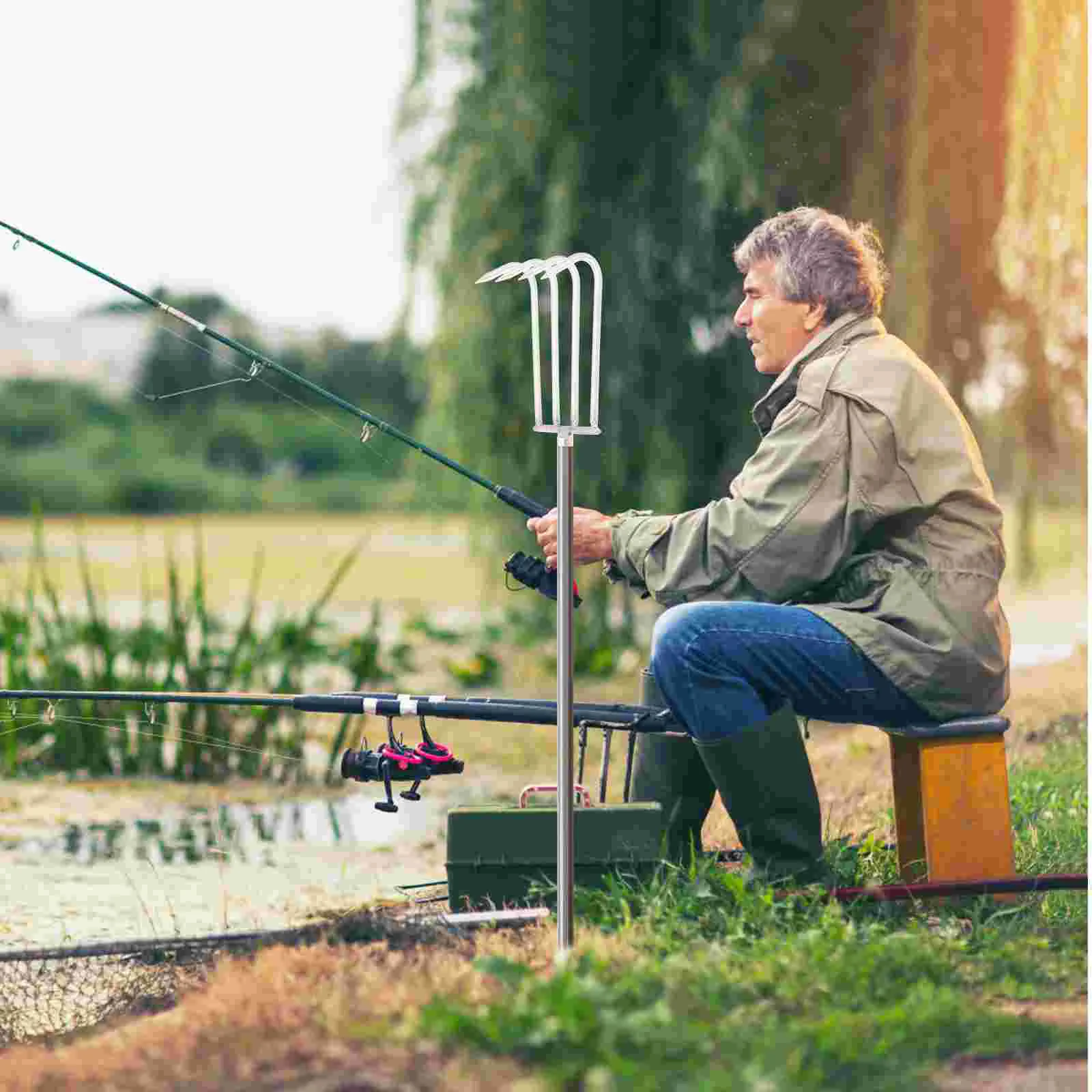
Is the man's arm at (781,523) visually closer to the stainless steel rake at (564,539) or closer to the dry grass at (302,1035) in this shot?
the stainless steel rake at (564,539)

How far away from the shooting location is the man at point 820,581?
2.77 metres

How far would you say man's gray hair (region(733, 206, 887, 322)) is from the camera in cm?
298

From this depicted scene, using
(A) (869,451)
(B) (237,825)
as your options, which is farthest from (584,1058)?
(B) (237,825)

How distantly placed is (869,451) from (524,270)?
65cm

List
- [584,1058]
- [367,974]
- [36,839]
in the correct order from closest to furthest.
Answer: [584,1058] < [367,974] < [36,839]

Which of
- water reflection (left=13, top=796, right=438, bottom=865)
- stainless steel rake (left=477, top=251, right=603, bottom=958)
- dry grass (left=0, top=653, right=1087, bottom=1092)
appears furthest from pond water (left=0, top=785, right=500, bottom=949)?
stainless steel rake (left=477, top=251, right=603, bottom=958)

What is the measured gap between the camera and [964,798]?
2.90 metres

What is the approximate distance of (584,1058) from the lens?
2012 millimetres

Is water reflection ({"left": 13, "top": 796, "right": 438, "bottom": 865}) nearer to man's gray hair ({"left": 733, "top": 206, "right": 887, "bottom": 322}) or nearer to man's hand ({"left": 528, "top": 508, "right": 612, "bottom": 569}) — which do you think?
man's hand ({"left": 528, "top": 508, "right": 612, "bottom": 569})

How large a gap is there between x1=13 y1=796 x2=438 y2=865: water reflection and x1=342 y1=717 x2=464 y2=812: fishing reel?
1975mm

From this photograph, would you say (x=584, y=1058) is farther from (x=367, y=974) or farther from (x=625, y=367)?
(x=625, y=367)

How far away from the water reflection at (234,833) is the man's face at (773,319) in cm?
257

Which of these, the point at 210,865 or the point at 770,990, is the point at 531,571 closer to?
the point at 770,990

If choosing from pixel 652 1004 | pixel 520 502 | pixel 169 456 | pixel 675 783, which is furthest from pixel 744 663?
pixel 169 456
